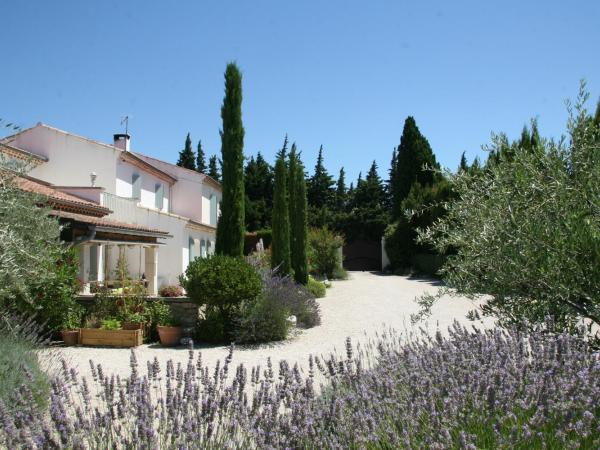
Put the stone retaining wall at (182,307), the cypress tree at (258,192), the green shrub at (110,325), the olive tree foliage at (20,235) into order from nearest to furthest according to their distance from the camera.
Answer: the olive tree foliage at (20,235)
the green shrub at (110,325)
the stone retaining wall at (182,307)
the cypress tree at (258,192)

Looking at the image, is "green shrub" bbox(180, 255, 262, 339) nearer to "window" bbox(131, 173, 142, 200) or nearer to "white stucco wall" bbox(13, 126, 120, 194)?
"white stucco wall" bbox(13, 126, 120, 194)

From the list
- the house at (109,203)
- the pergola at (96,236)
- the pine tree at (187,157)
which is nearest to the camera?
the pergola at (96,236)

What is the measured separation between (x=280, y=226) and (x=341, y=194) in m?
34.6

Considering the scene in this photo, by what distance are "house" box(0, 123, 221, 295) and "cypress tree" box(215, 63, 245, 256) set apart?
3454 mm

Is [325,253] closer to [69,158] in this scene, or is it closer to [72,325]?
[69,158]

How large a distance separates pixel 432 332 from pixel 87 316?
23.3ft

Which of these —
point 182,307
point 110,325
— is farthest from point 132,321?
point 182,307

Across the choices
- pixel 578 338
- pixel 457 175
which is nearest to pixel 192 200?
pixel 457 175

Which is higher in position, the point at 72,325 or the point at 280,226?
the point at 280,226

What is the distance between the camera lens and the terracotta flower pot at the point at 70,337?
33.4 feet

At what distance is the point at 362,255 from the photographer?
1631 inches

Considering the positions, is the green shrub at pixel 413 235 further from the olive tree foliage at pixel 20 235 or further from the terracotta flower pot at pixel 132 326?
the olive tree foliage at pixel 20 235

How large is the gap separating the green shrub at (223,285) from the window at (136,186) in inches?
437

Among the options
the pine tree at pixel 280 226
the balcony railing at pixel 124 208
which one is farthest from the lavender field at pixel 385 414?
the pine tree at pixel 280 226
